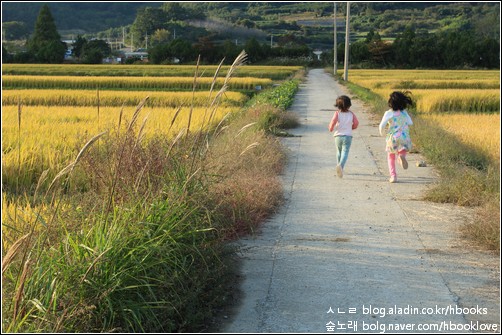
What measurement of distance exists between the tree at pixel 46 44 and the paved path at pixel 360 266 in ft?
164

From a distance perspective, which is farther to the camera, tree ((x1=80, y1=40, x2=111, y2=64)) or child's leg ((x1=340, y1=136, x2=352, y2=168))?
tree ((x1=80, y1=40, x2=111, y2=64))

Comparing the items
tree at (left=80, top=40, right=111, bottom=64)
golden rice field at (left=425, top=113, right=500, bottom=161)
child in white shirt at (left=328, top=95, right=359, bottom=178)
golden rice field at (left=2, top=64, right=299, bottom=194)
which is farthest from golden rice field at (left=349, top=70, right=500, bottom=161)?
tree at (left=80, top=40, right=111, bottom=64)

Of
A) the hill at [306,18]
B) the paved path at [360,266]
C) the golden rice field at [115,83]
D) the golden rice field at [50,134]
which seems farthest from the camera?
the golden rice field at [115,83]

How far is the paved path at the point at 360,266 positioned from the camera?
4812 mm

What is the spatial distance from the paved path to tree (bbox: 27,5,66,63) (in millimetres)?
49878

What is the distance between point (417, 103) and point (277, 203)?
18.1m

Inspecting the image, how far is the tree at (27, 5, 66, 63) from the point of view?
55.0 meters

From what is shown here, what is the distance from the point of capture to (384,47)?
7169 centimetres

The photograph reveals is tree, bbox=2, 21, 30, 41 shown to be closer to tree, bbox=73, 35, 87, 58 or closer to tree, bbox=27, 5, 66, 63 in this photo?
tree, bbox=27, 5, 66, 63

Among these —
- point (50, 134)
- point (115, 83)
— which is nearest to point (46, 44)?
point (115, 83)

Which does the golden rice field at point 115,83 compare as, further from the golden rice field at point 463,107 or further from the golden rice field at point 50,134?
the golden rice field at point 50,134

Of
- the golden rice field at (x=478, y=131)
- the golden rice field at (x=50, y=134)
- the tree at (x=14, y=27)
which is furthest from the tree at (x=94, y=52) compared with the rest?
the golden rice field at (x=478, y=131)

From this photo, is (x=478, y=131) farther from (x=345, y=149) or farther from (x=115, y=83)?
(x=115, y=83)

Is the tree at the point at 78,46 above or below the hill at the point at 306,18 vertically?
below
